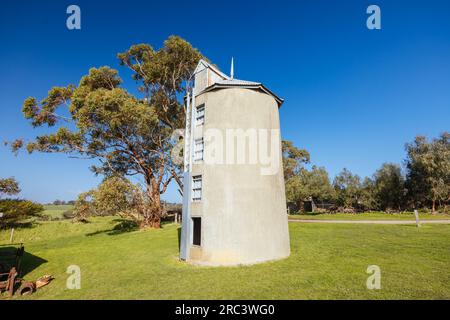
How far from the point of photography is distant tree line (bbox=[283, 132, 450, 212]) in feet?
150

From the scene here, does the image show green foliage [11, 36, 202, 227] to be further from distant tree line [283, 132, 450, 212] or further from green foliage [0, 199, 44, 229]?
distant tree line [283, 132, 450, 212]

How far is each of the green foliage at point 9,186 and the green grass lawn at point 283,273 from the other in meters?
27.5

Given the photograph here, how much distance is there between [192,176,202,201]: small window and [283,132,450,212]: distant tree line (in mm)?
37635

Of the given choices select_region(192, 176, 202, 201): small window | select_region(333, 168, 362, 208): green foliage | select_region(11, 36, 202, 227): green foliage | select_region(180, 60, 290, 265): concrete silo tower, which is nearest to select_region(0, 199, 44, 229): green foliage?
select_region(11, 36, 202, 227): green foliage

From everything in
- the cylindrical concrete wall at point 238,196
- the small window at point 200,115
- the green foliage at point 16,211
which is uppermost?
the small window at point 200,115

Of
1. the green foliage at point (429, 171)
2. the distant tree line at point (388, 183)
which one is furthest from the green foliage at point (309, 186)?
the green foliage at point (429, 171)

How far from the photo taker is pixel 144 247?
20094 millimetres

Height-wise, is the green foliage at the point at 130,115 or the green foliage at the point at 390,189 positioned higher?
the green foliage at the point at 130,115

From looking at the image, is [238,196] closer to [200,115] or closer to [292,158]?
[200,115]

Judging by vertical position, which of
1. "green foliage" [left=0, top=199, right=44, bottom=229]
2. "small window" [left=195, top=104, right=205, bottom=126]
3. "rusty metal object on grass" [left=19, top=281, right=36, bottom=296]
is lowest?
"rusty metal object on grass" [left=19, top=281, right=36, bottom=296]

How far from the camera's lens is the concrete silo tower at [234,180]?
551 inches

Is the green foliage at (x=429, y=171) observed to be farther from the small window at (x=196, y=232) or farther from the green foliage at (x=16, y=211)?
the green foliage at (x=16, y=211)

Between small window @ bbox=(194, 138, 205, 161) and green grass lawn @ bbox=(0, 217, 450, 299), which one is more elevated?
small window @ bbox=(194, 138, 205, 161)
